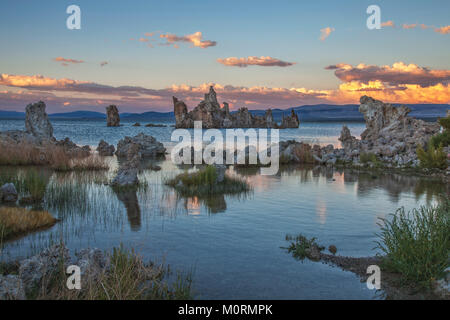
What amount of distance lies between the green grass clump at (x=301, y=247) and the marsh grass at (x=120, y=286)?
8.66ft

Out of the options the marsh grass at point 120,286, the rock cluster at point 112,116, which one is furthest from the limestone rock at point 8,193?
the rock cluster at point 112,116

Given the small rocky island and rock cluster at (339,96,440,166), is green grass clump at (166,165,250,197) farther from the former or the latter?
the small rocky island

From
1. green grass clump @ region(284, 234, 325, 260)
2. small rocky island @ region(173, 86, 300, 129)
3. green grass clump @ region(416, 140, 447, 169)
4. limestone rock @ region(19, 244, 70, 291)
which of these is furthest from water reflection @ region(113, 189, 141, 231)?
small rocky island @ region(173, 86, 300, 129)

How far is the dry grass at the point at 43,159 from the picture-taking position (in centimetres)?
2099

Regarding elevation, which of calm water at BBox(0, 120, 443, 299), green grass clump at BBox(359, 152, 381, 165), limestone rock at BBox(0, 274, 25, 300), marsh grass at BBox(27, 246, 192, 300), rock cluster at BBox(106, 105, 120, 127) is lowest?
calm water at BBox(0, 120, 443, 299)

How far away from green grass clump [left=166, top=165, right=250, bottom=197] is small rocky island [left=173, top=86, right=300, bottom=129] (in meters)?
119

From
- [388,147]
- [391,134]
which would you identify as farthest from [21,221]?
[391,134]

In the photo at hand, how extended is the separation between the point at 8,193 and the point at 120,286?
361 inches

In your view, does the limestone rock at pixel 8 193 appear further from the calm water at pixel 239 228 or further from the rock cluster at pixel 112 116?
the rock cluster at pixel 112 116

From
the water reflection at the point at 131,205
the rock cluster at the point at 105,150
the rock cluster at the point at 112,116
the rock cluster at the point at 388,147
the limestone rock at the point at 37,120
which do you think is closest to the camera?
the water reflection at the point at 131,205

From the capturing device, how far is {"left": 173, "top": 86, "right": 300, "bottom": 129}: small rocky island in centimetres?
13775

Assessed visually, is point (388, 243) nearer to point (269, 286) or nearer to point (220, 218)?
point (269, 286)

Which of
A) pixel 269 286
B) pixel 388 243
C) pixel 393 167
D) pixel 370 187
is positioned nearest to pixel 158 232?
pixel 269 286
